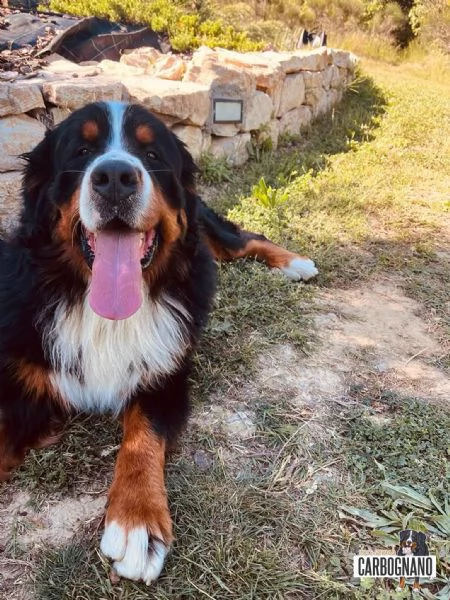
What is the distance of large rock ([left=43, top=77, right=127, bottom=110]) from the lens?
12.8 feet

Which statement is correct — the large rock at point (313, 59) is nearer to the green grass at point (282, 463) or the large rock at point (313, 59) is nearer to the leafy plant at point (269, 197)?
the leafy plant at point (269, 197)

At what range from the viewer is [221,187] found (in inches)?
196

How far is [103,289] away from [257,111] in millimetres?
4347

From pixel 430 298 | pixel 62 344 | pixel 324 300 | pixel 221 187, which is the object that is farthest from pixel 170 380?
pixel 221 187

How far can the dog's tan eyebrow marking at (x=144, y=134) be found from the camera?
6.96 feet

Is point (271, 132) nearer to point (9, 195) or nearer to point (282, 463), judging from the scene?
point (9, 195)

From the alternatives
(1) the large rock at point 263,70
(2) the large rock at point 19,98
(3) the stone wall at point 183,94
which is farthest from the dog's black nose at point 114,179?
(1) the large rock at point 263,70

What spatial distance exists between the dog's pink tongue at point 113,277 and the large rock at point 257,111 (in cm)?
396

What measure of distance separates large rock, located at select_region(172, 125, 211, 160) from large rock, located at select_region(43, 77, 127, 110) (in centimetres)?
86

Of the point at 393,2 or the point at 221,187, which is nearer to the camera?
the point at 221,187

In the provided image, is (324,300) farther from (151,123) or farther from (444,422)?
(151,123)

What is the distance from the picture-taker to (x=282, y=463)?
2100mm

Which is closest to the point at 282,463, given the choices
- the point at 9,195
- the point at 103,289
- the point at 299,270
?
the point at 103,289

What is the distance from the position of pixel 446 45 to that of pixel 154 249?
16.9 m
